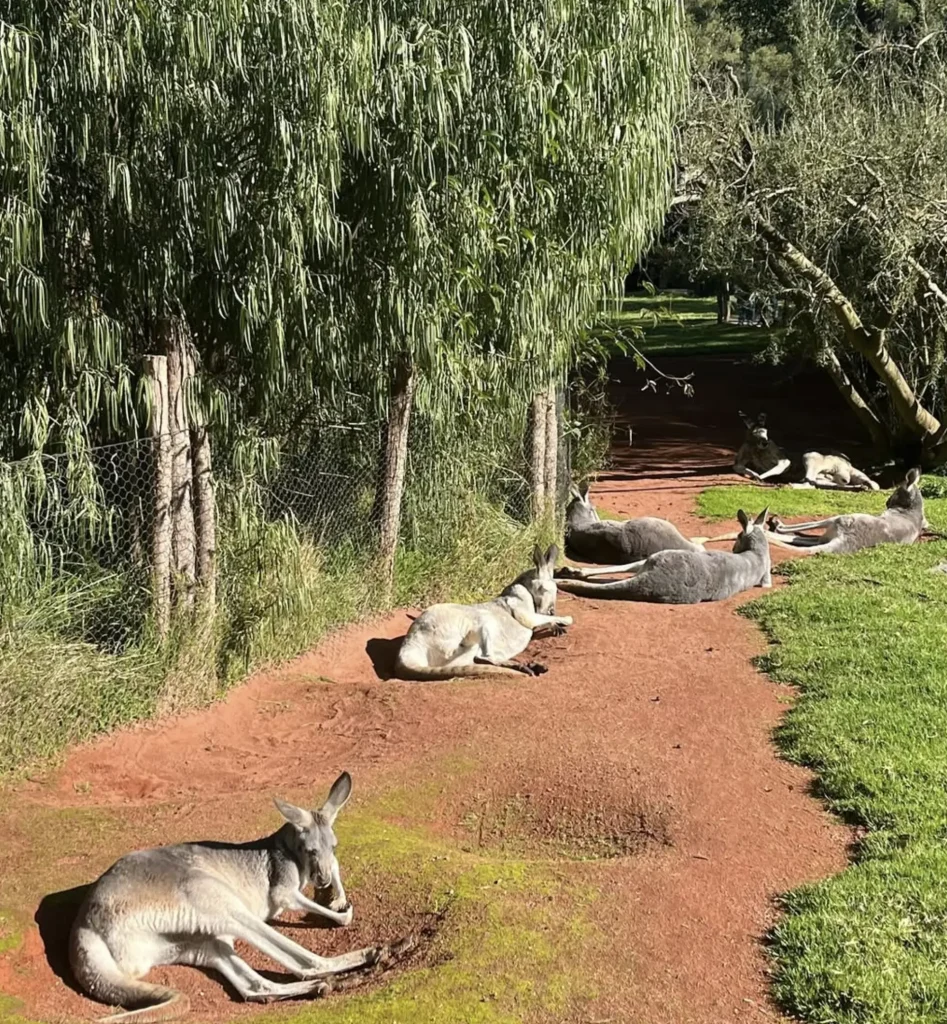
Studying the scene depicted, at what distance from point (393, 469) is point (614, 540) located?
3427 mm

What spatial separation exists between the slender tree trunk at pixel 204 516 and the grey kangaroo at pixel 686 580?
433 centimetres

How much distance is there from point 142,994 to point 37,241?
3746 mm

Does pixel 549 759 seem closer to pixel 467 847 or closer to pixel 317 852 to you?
pixel 467 847

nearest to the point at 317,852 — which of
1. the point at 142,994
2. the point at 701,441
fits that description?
the point at 142,994

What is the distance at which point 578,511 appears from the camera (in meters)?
12.5

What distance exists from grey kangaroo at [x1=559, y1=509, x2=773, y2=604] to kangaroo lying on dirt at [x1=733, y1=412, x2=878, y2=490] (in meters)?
6.56

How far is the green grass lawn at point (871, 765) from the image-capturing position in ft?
13.9

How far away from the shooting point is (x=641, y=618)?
9.91 metres

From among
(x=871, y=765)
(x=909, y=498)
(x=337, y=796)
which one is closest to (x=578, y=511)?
(x=909, y=498)

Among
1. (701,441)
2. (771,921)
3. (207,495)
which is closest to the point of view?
(771,921)

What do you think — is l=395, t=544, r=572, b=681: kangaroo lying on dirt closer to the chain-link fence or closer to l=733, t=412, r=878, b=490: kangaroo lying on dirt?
the chain-link fence

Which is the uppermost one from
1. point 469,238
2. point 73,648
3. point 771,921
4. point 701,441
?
point 469,238

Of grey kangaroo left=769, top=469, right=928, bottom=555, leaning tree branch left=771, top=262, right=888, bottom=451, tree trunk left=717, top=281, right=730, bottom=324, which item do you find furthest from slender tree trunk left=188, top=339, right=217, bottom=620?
tree trunk left=717, top=281, right=730, bottom=324

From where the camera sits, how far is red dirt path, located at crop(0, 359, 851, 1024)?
4375mm
